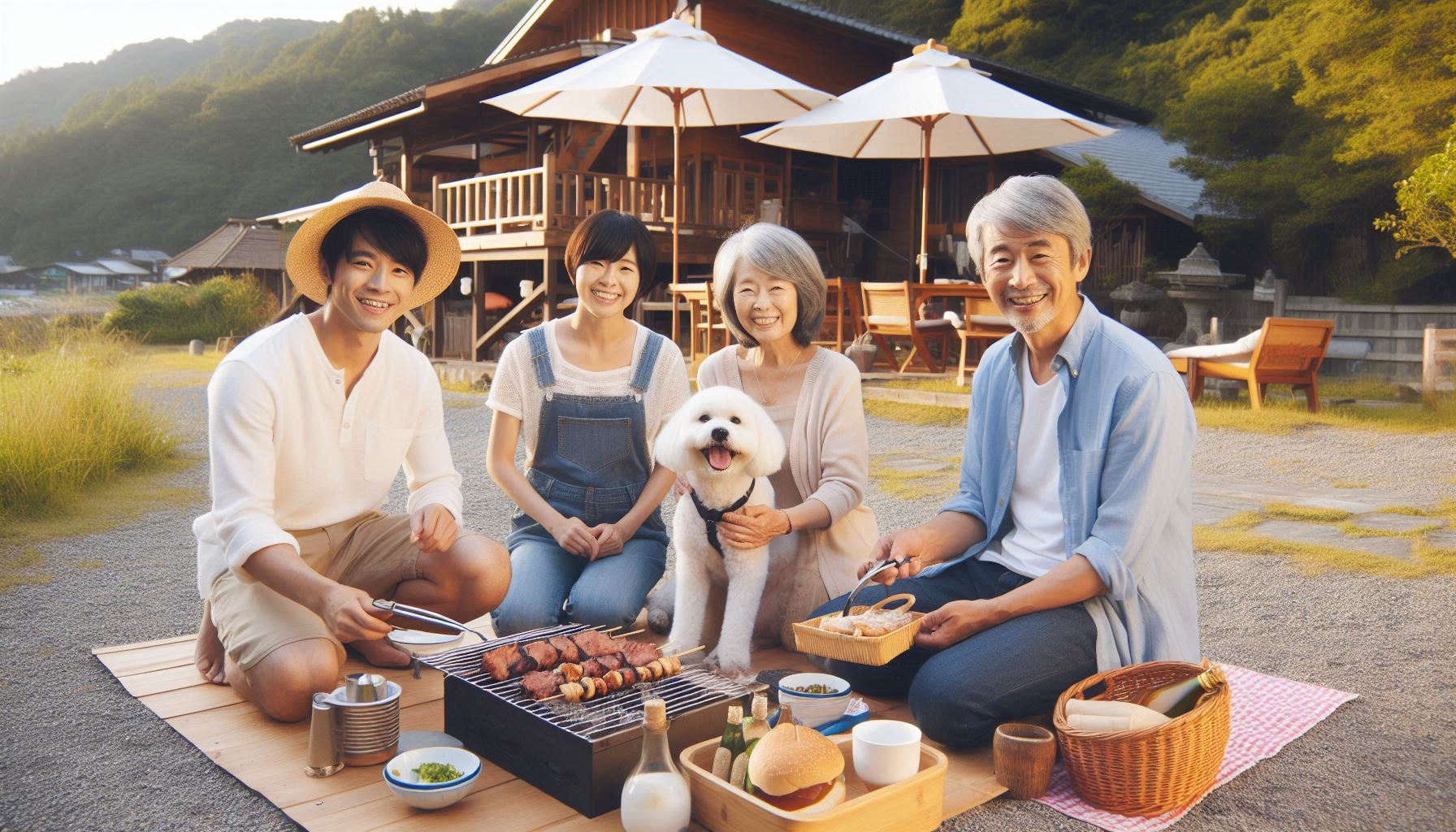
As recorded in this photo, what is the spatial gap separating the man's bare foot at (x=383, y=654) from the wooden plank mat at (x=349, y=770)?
0.03m

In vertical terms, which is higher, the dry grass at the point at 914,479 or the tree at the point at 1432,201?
the tree at the point at 1432,201

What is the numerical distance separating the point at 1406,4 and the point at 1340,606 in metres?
11.8

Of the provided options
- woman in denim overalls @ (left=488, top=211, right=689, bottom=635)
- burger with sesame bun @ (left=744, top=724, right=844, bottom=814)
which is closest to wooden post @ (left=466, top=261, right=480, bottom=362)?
woman in denim overalls @ (left=488, top=211, right=689, bottom=635)

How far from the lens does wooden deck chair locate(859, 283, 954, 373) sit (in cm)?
955

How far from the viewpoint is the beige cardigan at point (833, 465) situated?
10.4ft

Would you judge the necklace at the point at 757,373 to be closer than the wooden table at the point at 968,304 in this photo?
Yes

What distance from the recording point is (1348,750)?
2641 millimetres

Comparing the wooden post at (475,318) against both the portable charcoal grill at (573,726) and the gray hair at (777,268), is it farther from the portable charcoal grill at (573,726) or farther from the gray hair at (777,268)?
the portable charcoal grill at (573,726)

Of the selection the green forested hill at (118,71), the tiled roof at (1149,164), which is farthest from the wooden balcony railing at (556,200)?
the green forested hill at (118,71)

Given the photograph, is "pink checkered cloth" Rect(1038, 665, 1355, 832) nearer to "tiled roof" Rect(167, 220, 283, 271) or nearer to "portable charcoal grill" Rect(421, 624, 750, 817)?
"portable charcoal grill" Rect(421, 624, 750, 817)

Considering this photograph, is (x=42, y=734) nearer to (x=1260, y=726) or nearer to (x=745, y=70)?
(x=1260, y=726)

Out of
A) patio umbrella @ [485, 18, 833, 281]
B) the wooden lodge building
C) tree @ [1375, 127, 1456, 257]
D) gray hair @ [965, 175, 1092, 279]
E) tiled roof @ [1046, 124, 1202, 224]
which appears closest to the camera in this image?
gray hair @ [965, 175, 1092, 279]

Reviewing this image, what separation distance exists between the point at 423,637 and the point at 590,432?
87 cm

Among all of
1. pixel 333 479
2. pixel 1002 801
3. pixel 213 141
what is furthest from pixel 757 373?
pixel 213 141
